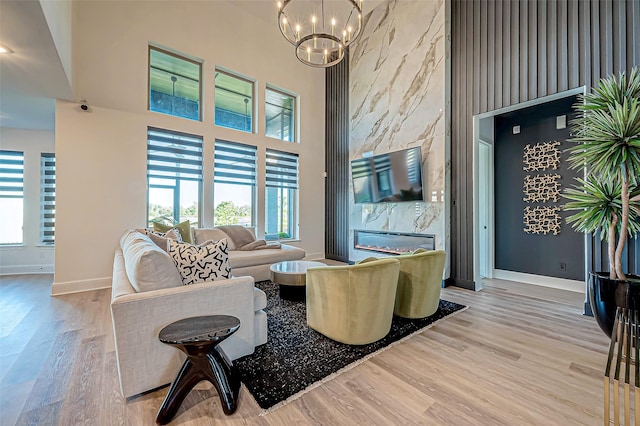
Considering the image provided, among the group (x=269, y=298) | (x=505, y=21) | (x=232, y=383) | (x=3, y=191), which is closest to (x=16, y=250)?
(x=3, y=191)

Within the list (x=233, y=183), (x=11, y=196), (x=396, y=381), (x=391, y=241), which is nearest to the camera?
(x=396, y=381)

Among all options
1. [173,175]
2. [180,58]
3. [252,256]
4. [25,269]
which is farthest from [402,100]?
[25,269]

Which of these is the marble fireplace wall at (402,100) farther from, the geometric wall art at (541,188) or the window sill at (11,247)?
the window sill at (11,247)

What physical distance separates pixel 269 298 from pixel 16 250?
5219 mm

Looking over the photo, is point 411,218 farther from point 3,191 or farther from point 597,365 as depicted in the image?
point 3,191

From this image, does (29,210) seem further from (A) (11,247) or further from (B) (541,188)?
(B) (541,188)

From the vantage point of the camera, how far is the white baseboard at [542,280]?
3.93 m

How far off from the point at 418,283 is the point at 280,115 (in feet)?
16.2

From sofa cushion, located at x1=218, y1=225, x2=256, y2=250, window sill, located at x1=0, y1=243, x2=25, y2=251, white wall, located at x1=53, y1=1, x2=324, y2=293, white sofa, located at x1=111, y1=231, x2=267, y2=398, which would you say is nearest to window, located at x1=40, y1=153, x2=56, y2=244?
window sill, located at x1=0, y1=243, x2=25, y2=251

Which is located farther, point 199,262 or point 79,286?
point 79,286

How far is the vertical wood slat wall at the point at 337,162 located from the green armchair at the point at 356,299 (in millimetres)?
3793

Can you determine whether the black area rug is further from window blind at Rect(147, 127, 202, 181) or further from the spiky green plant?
window blind at Rect(147, 127, 202, 181)

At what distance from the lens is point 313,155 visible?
6473 millimetres

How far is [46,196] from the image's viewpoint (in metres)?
5.05
